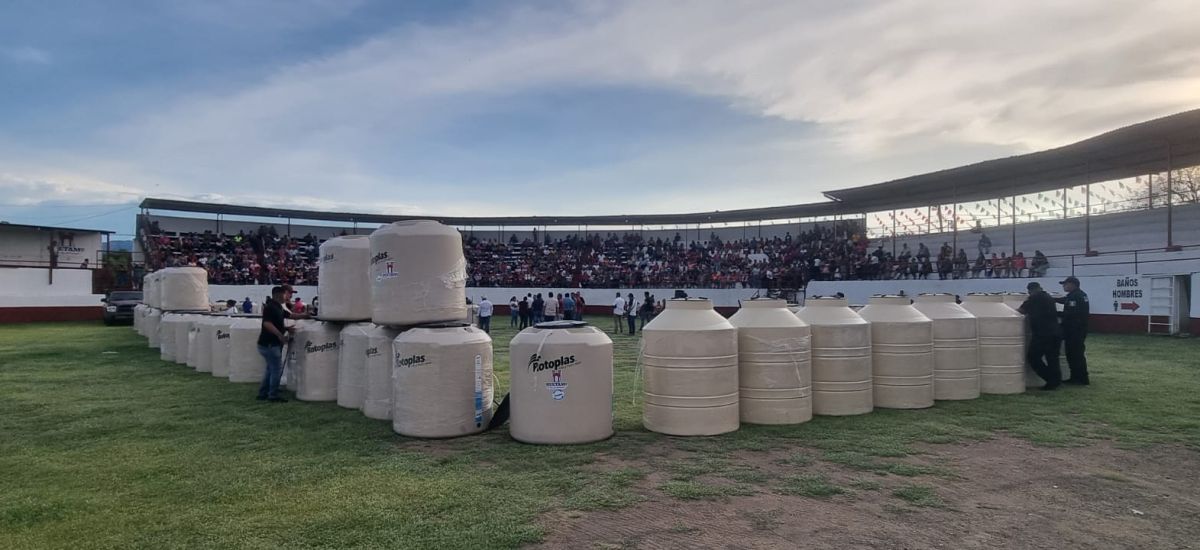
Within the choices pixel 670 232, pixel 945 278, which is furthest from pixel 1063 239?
pixel 670 232

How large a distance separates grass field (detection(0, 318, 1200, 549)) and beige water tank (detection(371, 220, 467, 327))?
1.42m

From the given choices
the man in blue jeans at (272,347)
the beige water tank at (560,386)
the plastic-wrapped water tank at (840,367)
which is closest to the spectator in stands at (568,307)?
the man in blue jeans at (272,347)

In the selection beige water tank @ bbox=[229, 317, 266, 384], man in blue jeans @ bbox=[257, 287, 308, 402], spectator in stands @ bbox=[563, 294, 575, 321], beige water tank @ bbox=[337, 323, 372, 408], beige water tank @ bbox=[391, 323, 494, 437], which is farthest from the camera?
spectator in stands @ bbox=[563, 294, 575, 321]

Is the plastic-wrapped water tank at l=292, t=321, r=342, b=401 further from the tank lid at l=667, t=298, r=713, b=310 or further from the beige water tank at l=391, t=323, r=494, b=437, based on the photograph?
the tank lid at l=667, t=298, r=713, b=310

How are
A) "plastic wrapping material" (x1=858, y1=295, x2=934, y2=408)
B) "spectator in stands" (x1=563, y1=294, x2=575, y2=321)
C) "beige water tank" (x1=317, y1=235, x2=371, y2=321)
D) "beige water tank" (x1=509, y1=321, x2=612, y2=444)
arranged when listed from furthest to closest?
"spectator in stands" (x1=563, y1=294, x2=575, y2=321), "beige water tank" (x1=317, y1=235, x2=371, y2=321), "plastic wrapping material" (x1=858, y1=295, x2=934, y2=408), "beige water tank" (x1=509, y1=321, x2=612, y2=444)

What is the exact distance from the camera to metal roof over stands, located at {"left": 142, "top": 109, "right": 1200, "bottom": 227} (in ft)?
76.4

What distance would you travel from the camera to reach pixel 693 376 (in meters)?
7.24

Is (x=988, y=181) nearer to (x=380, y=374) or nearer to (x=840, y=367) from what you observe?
(x=840, y=367)

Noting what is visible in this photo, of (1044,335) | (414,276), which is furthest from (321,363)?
(1044,335)

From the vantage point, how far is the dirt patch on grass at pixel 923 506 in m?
4.33

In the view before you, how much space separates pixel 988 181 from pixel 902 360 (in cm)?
2602

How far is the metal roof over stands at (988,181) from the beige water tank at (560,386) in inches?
454

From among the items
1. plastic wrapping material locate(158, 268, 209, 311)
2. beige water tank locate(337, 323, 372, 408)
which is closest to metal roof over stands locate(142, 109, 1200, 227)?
plastic wrapping material locate(158, 268, 209, 311)

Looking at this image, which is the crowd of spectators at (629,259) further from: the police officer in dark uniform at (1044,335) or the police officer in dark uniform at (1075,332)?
the police officer in dark uniform at (1044,335)
